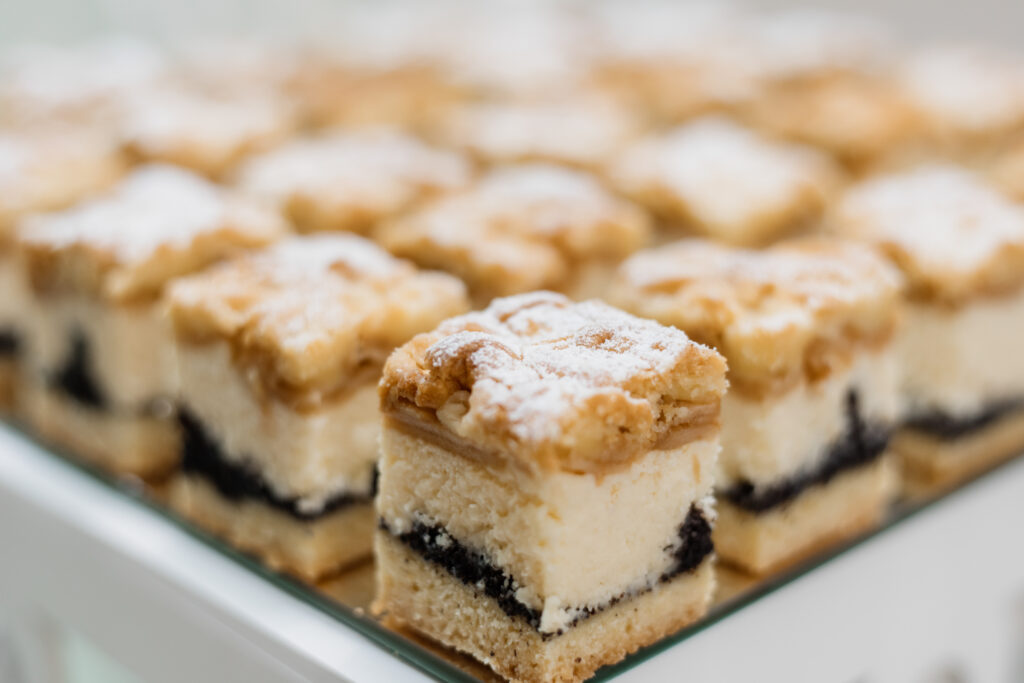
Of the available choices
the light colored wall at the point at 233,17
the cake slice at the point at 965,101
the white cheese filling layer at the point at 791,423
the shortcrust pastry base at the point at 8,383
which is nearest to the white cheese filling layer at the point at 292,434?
the white cheese filling layer at the point at 791,423

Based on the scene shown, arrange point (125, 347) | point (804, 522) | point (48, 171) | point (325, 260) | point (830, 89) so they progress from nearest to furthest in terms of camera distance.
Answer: point (804, 522) < point (325, 260) < point (125, 347) < point (48, 171) < point (830, 89)

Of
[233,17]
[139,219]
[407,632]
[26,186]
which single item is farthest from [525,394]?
[233,17]

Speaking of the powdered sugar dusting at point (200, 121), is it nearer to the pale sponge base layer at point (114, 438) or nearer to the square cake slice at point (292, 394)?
the pale sponge base layer at point (114, 438)

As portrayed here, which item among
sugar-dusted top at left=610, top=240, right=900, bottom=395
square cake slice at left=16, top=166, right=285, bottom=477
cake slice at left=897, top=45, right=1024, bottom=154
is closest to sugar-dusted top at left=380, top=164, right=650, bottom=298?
sugar-dusted top at left=610, top=240, right=900, bottom=395

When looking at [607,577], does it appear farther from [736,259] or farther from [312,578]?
[736,259]

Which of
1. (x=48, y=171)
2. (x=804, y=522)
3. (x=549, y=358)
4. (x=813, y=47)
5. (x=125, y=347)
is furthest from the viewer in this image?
(x=813, y=47)

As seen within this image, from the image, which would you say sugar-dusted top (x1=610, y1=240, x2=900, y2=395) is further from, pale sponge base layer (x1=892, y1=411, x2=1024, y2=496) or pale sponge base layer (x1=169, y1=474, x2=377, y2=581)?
pale sponge base layer (x1=169, y1=474, x2=377, y2=581)

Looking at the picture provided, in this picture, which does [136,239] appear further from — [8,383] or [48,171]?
[48,171]
